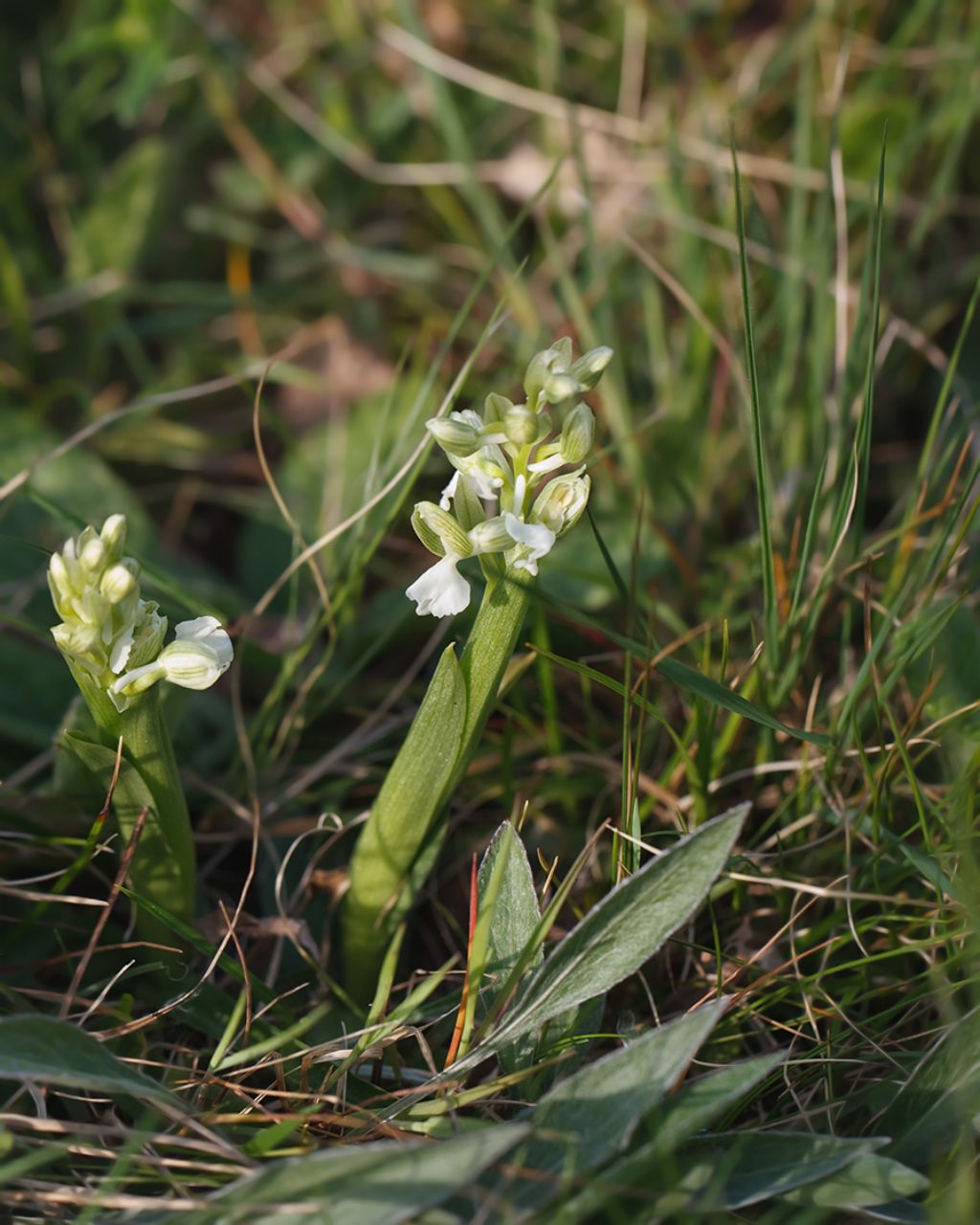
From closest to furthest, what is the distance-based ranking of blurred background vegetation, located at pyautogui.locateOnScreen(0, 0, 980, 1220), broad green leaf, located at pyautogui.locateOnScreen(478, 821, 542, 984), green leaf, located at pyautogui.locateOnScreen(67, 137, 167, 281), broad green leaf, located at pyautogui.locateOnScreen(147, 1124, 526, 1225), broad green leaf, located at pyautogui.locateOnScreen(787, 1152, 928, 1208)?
1. broad green leaf, located at pyautogui.locateOnScreen(147, 1124, 526, 1225)
2. broad green leaf, located at pyautogui.locateOnScreen(787, 1152, 928, 1208)
3. broad green leaf, located at pyautogui.locateOnScreen(478, 821, 542, 984)
4. blurred background vegetation, located at pyautogui.locateOnScreen(0, 0, 980, 1220)
5. green leaf, located at pyautogui.locateOnScreen(67, 137, 167, 281)

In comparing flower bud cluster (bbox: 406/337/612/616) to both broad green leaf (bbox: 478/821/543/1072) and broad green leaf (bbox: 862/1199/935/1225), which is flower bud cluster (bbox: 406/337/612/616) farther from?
broad green leaf (bbox: 862/1199/935/1225)

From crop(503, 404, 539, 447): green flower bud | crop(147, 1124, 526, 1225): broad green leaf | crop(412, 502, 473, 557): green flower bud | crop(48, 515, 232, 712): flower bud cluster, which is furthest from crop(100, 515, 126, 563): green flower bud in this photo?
crop(147, 1124, 526, 1225): broad green leaf

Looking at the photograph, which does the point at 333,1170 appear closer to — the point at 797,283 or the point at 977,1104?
the point at 977,1104

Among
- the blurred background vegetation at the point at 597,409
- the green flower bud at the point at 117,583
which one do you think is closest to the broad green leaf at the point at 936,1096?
the blurred background vegetation at the point at 597,409

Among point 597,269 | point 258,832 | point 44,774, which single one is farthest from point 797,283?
point 44,774

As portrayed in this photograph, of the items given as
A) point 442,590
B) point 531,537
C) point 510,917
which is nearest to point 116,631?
point 442,590

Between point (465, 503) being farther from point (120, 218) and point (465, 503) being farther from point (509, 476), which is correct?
point (120, 218)
